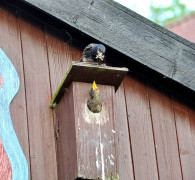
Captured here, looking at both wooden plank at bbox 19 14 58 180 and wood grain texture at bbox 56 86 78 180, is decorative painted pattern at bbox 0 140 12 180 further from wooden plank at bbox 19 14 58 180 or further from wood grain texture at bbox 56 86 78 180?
wood grain texture at bbox 56 86 78 180

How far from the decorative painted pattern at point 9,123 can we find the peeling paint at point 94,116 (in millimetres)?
326

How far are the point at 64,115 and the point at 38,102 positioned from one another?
170 millimetres

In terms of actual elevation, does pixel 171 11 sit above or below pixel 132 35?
above

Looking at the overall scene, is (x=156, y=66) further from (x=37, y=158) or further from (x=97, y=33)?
(x=37, y=158)

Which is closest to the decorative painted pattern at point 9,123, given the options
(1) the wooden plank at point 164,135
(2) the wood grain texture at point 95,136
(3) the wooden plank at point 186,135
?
(2) the wood grain texture at point 95,136

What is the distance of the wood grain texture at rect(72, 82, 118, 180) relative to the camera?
7.98 ft

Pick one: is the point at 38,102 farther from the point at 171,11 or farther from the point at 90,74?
the point at 171,11

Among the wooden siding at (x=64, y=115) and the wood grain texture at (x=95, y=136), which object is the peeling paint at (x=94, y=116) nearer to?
the wood grain texture at (x=95, y=136)

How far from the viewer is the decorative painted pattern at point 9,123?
257cm

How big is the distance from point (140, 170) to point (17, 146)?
589 mm

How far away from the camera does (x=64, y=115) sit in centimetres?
265

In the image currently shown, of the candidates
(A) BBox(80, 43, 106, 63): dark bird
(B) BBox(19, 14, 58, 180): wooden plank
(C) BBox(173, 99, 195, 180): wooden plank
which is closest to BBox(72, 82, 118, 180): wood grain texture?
(A) BBox(80, 43, 106, 63): dark bird

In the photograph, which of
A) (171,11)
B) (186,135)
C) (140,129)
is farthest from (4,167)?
(171,11)

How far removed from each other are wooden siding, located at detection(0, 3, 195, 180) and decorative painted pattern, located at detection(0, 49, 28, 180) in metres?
0.03
